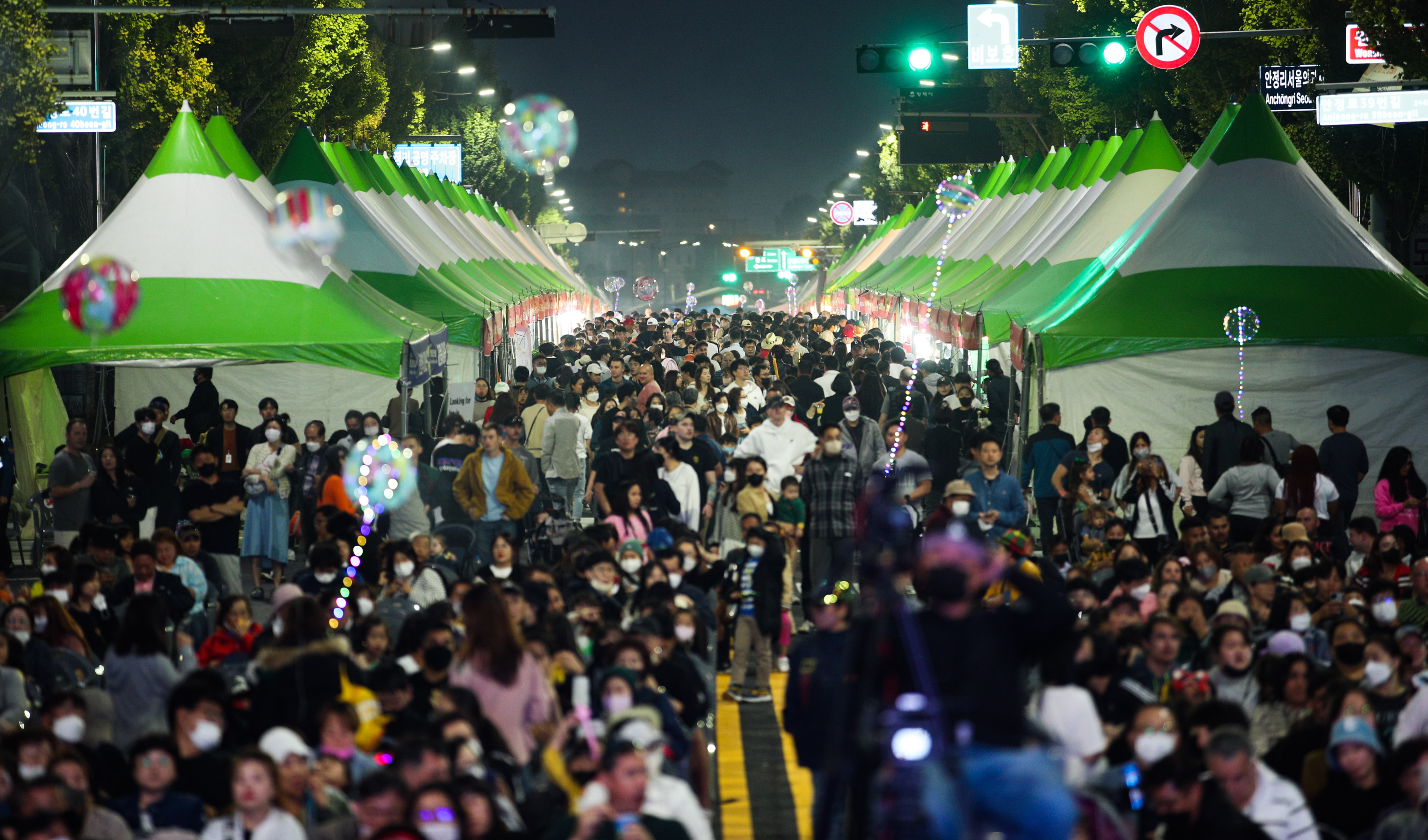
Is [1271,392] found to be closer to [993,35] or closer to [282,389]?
[993,35]

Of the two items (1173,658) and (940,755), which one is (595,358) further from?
(940,755)

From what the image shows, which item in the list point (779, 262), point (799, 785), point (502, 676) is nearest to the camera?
point (502, 676)

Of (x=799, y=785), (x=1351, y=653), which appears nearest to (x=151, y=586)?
(x=799, y=785)

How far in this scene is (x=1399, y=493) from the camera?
14.2 metres

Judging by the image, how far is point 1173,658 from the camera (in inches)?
339

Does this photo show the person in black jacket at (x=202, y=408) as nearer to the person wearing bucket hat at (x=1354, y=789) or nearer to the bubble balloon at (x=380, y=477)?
the bubble balloon at (x=380, y=477)

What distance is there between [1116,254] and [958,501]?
29.6 feet

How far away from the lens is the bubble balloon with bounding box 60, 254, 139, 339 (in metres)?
16.1

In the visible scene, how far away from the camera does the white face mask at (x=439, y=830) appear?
6.05 m

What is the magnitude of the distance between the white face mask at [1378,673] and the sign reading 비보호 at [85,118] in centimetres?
1761

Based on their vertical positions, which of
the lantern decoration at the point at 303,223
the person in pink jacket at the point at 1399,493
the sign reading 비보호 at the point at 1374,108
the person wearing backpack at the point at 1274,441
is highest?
the sign reading 비보호 at the point at 1374,108

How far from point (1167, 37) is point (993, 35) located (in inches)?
93.3

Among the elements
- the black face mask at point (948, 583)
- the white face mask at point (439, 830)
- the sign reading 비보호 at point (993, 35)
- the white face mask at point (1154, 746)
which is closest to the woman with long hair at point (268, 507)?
the white face mask at point (439, 830)

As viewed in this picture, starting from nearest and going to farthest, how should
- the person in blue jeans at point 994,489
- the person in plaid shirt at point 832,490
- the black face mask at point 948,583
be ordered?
the black face mask at point 948,583 < the person in blue jeans at point 994,489 < the person in plaid shirt at point 832,490
